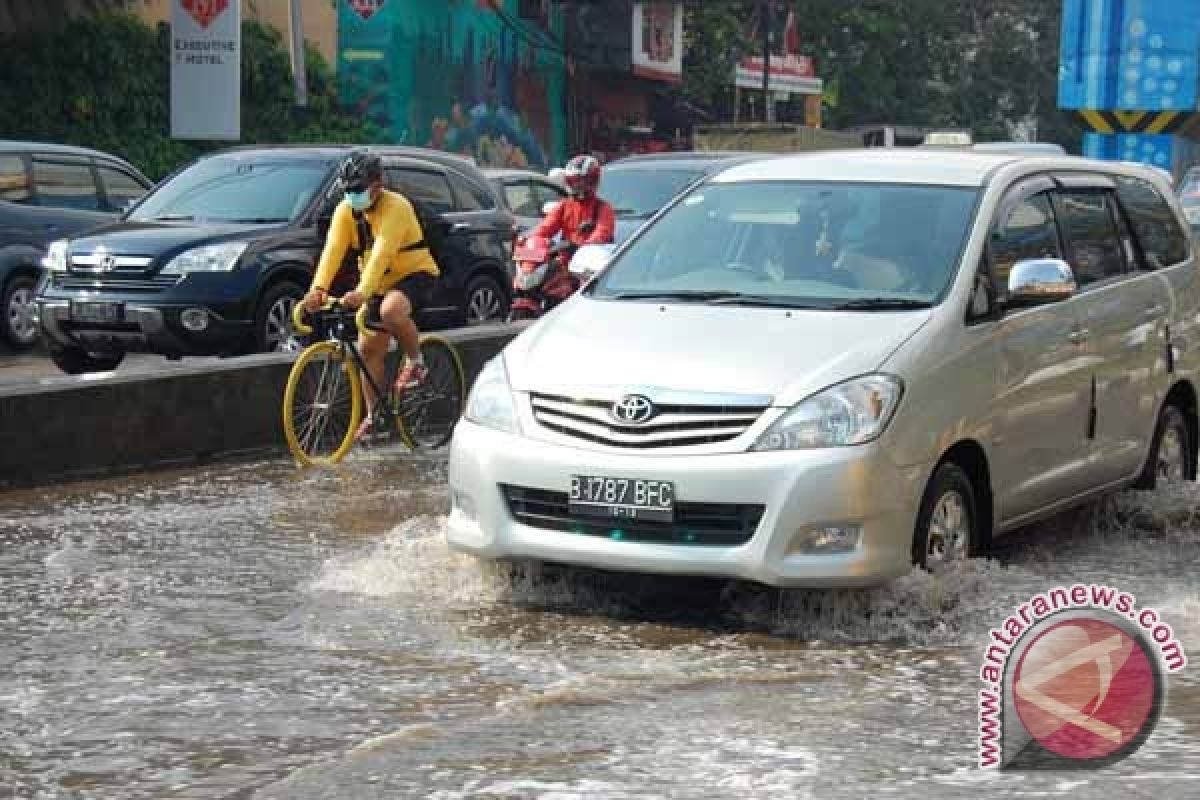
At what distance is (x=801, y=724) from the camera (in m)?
6.28

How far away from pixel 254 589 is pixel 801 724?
8.98 feet

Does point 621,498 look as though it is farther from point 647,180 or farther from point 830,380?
point 647,180

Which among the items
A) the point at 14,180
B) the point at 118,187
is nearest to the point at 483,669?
the point at 14,180

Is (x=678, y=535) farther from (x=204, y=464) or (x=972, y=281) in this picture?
(x=204, y=464)

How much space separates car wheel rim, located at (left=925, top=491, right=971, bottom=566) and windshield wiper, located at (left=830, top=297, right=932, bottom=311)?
27.8 inches

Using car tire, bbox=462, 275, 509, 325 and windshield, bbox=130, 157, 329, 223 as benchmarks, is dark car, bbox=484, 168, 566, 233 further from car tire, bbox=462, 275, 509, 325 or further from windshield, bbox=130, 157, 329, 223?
windshield, bbox=130, 157, 329, 223

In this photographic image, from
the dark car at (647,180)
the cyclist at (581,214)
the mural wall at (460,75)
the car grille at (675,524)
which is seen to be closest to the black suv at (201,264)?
the cyclist at (581,214)

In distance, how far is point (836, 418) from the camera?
7387 mm

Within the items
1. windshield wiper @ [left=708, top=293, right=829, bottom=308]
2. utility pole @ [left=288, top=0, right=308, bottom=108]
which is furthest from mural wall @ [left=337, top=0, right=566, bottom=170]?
windshield wiper @ [left=708, top=293, right=829, bottom=308]

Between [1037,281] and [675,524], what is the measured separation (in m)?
1.87

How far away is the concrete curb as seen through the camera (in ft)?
35.3

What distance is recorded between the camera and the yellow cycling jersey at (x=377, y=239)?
11.5 m

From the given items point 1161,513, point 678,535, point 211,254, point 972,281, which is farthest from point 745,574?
point 211,254

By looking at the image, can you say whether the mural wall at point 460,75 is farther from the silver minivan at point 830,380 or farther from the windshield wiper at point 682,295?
the windshield wiper at point 682,295
